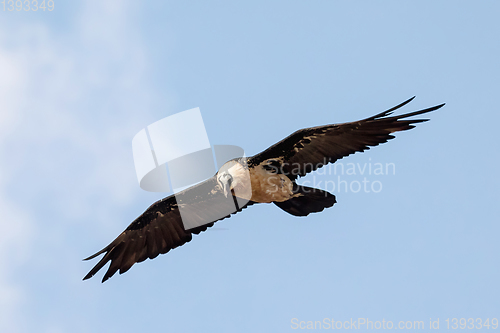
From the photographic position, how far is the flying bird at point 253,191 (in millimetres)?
8164

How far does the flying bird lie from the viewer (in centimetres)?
816

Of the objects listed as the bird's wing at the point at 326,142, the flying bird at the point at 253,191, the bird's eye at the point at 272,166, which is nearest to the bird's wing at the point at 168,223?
the flying bird at the point at 253,191

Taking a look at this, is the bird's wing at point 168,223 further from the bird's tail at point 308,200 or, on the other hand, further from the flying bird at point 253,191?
the bird's tail at point 308,200

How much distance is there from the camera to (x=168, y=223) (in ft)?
32.7

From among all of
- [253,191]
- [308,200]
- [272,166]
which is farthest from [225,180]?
[308,200]

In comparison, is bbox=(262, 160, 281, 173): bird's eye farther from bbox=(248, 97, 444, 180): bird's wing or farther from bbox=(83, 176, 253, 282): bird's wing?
bbox=(83, 176, 253, 282): bird's wing

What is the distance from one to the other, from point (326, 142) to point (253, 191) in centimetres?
168

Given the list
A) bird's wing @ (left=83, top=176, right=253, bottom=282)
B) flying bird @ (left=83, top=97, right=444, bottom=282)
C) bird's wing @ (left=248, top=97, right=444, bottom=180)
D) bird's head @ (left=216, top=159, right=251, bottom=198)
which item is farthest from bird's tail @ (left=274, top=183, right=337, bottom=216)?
bird's wing @ (left=83, top=176, right=253, bottom=282)

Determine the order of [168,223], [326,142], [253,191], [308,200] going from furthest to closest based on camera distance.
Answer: [168,223], [253,191], [308,200], [326,142]

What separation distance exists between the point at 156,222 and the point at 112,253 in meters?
1.04

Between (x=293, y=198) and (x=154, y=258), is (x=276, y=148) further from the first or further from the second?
(x=154, y=258)

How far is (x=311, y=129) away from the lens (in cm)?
816

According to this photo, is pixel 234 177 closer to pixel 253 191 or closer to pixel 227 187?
pixel 227 187

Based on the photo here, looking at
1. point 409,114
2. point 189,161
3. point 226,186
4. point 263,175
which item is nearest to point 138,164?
point 189,161
